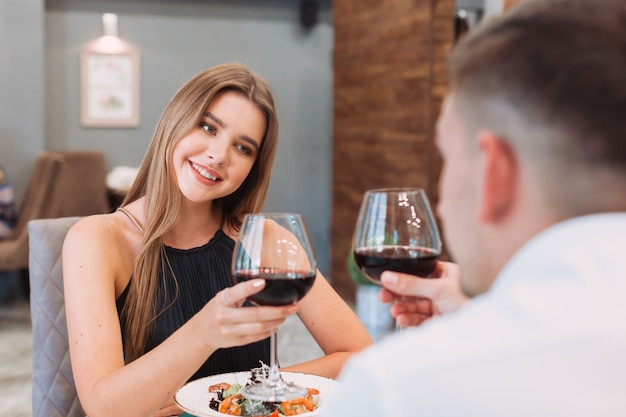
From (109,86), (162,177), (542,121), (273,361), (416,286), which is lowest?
(273,361)

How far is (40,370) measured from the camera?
1911 millimetres

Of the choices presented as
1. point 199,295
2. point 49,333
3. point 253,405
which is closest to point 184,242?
point 199,295

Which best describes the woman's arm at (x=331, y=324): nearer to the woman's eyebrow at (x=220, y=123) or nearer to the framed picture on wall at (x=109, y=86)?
the woman's eyebrow at (x=220, y=123)

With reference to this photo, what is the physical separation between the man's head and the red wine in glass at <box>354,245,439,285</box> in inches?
18.8

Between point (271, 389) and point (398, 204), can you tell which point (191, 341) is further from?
point (398, 204)

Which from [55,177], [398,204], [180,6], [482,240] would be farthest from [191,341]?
[180,6]

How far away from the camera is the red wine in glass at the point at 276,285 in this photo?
3.82ft

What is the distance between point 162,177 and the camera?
1910 millimetres

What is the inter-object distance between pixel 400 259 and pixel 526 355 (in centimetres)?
64

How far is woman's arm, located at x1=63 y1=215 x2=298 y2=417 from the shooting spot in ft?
3.97

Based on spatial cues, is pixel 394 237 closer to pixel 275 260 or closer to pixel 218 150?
pixel 275 260

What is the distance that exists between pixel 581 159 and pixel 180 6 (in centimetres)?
668

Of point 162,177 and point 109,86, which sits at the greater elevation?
point 109,86

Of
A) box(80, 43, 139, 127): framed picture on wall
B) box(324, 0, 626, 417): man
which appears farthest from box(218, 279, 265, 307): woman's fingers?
box(80, 43, 139, 127): framed picture on wall
